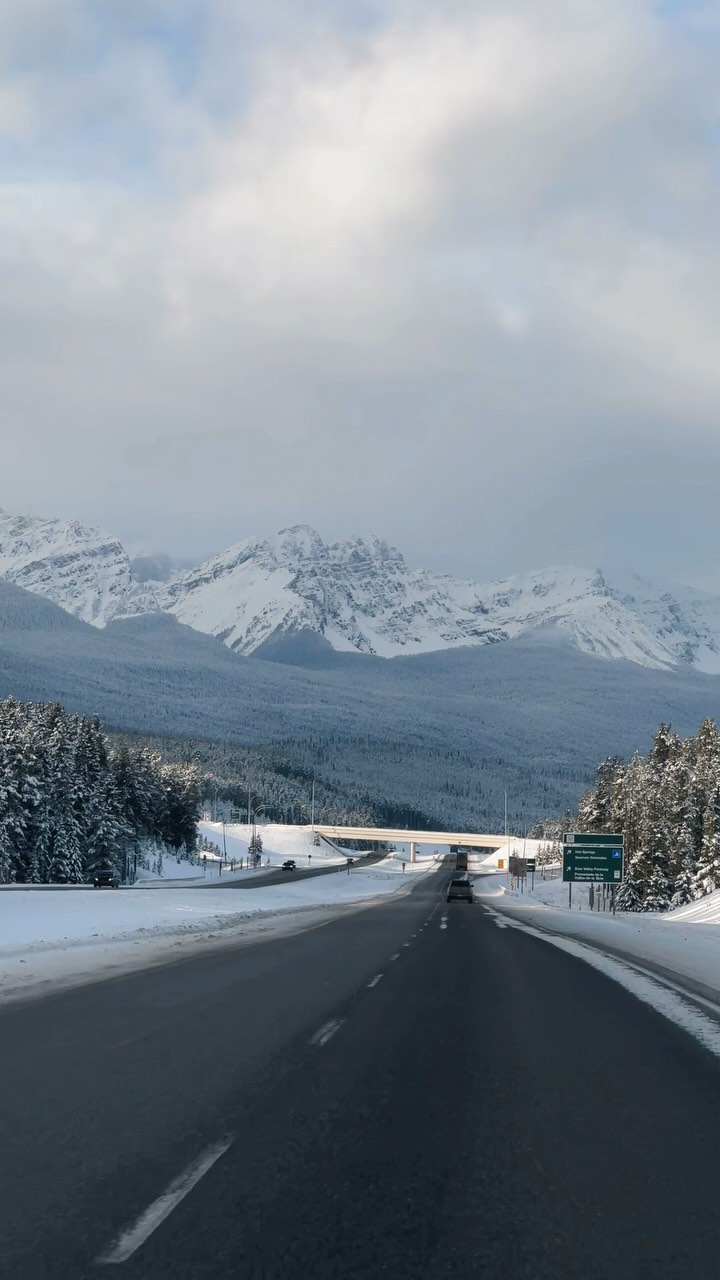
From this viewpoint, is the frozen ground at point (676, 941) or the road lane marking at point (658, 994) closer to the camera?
the road lane marking at point (658, 994)

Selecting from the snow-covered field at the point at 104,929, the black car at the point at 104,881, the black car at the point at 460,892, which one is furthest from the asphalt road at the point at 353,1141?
the black car at the point at 104,881

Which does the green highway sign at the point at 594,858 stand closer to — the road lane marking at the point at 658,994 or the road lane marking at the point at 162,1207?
the road lane marking at the point at 658,994

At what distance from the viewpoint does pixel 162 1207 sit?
6562 millimetres

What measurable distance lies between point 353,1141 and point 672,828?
3519 inches

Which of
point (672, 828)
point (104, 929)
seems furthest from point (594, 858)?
point (104, 929)

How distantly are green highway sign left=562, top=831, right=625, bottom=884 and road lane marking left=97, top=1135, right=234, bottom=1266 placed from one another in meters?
66.9

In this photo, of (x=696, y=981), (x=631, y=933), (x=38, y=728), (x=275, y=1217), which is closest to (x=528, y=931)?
(x=631, y=933)

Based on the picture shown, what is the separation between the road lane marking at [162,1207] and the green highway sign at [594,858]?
2633 inches

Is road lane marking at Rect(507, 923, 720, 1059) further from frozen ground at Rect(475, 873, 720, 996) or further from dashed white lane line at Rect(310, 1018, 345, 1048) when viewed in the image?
dashed white lane line at Rect(310, 1018, 345, 1048)

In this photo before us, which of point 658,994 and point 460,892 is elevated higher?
point 658,994

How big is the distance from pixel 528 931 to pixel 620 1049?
91.2 ft

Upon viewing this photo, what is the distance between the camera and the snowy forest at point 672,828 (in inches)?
3319

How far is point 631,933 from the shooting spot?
40.6 m

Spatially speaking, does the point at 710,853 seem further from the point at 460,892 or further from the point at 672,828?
the point at 460,892
